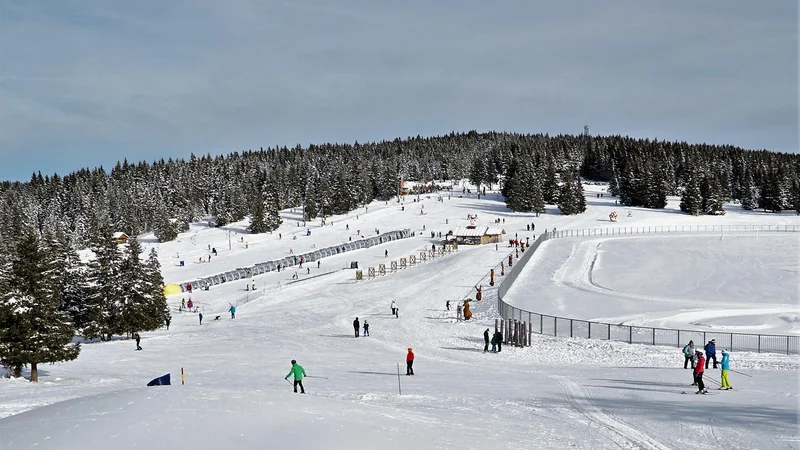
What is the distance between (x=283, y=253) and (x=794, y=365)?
2617 inches

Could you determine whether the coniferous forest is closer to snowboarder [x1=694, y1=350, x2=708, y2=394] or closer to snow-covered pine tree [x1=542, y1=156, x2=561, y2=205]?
snow-covered pine tree [x1=542, y1=156, x2=561, y2=205]

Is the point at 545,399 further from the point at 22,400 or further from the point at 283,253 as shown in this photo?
the point at 283,253

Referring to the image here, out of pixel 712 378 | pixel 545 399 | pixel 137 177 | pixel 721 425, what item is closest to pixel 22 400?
pixel 545 399

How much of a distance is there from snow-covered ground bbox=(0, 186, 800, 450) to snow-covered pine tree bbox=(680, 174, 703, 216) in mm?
51582

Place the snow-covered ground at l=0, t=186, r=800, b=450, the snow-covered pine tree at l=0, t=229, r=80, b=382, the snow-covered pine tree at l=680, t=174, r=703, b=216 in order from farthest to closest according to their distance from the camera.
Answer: the snow-covered pine tree at l=680, t=174, r=703, b=216 < the snow-covered pine tree at l=0, t=229, r=80, b=382 < the snow-covered ground at l=0, t=186, r=800, b=450

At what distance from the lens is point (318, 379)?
79.7ft

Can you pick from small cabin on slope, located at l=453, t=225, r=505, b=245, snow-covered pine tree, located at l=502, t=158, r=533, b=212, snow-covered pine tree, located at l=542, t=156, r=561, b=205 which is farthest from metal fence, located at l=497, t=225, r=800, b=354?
snow-covered pine tree, located at l=542, t=156, r=561, b=205

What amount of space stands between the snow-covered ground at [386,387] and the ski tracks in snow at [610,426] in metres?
0.06

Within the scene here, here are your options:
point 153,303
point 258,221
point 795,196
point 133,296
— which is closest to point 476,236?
point 258,221

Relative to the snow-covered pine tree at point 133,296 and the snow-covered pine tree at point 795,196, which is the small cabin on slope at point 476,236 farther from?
the snow-covered pine tree at point 795,196

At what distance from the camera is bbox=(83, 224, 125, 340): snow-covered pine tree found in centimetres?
3953

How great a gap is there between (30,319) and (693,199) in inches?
4081

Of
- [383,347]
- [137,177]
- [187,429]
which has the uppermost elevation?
[137,177]

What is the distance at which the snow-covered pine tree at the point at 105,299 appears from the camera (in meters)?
39.5
